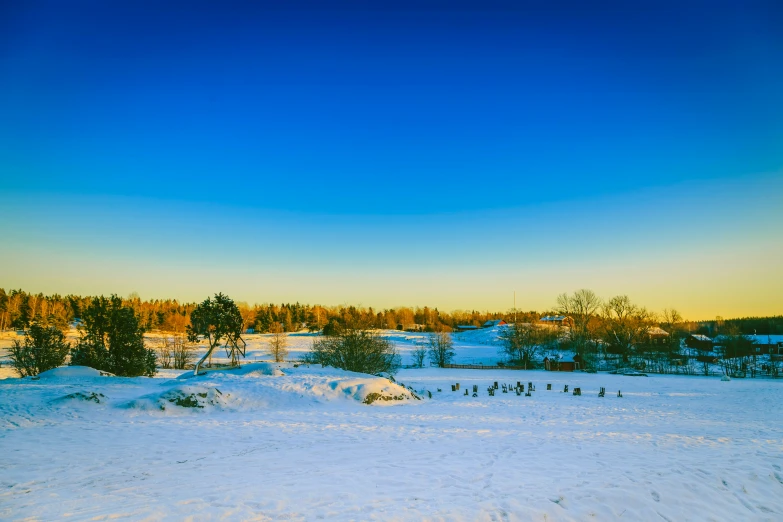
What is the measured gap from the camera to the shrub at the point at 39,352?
113 ft

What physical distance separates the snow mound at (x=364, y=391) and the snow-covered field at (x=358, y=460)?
96cm

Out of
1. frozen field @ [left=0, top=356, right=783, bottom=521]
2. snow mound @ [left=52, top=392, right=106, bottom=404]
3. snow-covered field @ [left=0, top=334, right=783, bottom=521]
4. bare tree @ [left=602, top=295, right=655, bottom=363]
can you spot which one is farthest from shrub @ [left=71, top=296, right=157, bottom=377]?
bare tree @ [left=602, top=295, right=655, bottom=363]

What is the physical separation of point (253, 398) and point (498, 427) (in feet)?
37.7

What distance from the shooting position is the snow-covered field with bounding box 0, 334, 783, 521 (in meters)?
7.28

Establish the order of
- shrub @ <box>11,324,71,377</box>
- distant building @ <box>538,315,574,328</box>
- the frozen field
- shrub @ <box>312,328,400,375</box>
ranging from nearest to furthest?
the frozen field, shrub @ <box>11,324,71,377</box>, shrub @ <box>312,328,400,375</box>, distant building @ <box>538,315,574,328</box>

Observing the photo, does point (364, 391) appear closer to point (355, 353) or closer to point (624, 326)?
point (355, 353)

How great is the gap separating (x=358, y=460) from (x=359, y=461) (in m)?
0.12

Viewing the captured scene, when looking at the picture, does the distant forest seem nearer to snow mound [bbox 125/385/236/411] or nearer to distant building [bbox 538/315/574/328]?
distant building [bbox 538/315/574/328]

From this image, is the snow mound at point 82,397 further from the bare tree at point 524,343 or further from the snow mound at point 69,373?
the bare tree at point 524,343

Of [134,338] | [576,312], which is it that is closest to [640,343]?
[576,312]

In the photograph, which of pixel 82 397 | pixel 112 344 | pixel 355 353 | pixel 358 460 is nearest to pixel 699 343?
pixel 355 353

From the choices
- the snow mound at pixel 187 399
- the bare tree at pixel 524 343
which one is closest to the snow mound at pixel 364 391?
the snow mound at pixel 187 399

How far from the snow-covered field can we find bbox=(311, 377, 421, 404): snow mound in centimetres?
96

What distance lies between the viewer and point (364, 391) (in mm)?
23188
